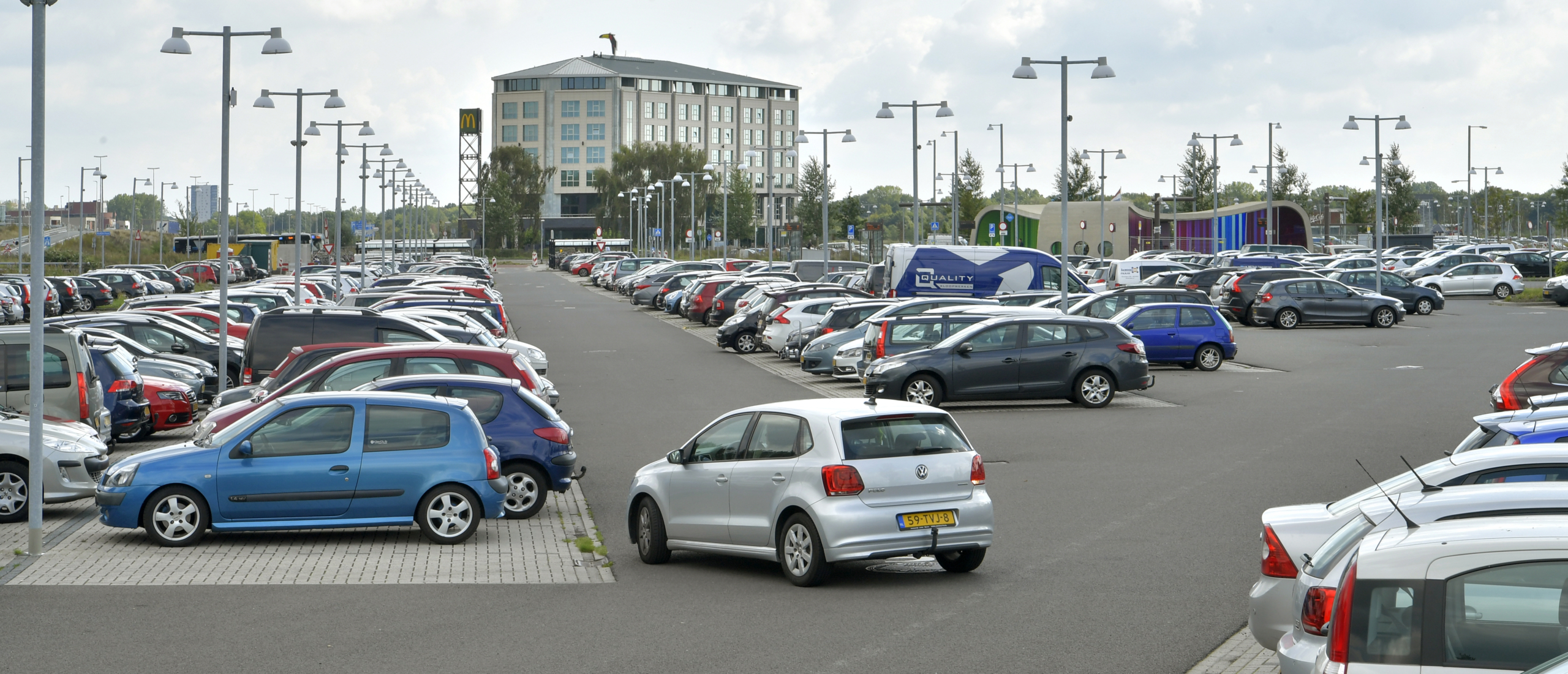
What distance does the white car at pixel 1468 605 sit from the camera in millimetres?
4613

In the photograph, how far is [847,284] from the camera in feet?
163

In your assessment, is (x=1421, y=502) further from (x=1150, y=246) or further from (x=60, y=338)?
(x=1150, y=246)

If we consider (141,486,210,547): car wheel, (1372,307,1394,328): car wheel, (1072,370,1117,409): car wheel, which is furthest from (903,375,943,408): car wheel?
(1372,307,1394,328): car wheel

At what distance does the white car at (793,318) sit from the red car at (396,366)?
1674 cm

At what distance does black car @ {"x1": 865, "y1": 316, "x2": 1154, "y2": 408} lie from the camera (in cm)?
2345

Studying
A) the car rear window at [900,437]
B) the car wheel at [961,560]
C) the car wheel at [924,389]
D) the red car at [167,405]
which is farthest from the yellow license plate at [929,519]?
the red car at [167,405]

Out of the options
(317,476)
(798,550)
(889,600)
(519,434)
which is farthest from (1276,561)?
(519,434)

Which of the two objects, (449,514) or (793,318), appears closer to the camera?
(449,514)

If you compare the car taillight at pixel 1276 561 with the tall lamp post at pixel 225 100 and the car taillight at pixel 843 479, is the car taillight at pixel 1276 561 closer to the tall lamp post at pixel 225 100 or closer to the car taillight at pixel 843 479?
the car taillight at pixel 843 479

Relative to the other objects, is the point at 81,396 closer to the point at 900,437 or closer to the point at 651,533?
the point at 651,533

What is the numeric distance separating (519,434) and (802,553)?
421 centimetres

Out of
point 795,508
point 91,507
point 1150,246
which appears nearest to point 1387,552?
point 795,508

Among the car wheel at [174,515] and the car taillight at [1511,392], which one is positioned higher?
the car taillight at [1511,392]

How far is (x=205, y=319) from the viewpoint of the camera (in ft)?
96.1
